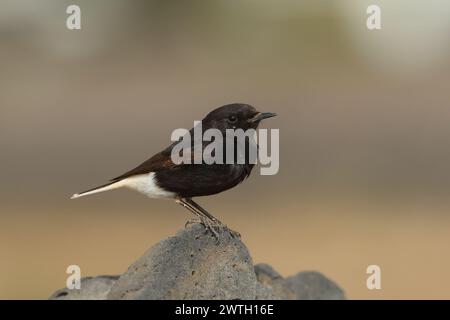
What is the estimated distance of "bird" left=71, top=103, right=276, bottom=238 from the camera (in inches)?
277

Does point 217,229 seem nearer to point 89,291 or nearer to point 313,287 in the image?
point 89,291

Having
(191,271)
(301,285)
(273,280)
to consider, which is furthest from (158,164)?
(301,285)

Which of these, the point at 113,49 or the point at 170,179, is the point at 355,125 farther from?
the point at 170,179

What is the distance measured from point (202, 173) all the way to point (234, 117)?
586mm

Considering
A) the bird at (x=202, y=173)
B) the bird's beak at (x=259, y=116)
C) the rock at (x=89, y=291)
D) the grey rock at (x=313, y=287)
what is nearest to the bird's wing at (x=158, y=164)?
the bird at (x=202, y=173)

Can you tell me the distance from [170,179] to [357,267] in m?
11.7

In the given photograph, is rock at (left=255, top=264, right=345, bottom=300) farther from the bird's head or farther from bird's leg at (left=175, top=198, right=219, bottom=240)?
the bird's head

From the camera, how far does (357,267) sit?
18.2 meters

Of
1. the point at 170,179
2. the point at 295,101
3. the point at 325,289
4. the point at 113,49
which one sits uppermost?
the point at 113,49

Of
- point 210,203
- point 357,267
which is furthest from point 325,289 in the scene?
point 210,203

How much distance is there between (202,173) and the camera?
7043 mm

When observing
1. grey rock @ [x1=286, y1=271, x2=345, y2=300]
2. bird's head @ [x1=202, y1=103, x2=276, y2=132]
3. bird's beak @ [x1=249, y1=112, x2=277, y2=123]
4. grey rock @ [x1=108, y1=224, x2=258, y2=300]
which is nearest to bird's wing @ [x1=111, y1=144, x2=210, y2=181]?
bird's head @ [x1=202, y1=103, x2=276, y2=132]

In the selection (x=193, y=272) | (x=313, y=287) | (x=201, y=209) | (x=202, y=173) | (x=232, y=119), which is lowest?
(x=313, y=287)

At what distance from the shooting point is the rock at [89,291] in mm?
7196
